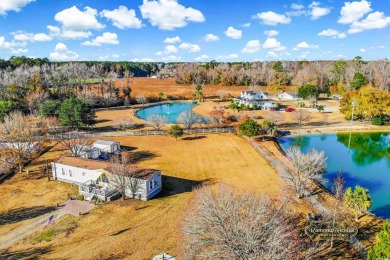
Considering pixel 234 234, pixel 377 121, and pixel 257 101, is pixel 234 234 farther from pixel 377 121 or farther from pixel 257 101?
pixel 257 101

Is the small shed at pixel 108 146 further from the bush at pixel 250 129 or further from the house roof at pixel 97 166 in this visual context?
the bush at pixel 250 129

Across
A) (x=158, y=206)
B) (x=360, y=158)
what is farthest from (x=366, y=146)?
(x=158, y=206)

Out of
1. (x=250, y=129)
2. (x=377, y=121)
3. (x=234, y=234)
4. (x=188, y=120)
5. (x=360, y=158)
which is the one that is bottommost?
(x=360, y=158)

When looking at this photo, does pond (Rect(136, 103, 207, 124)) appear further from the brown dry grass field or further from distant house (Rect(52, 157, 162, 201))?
distant house (Rect(52, 157, 162, 201))

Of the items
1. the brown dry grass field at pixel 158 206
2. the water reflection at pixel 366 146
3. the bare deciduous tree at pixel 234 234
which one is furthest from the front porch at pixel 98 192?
the water reflection at pixel 366 146

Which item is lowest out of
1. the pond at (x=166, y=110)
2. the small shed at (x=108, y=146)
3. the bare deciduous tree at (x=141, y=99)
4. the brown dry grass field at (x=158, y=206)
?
the brown dry grass field at (x=158, y=206)
